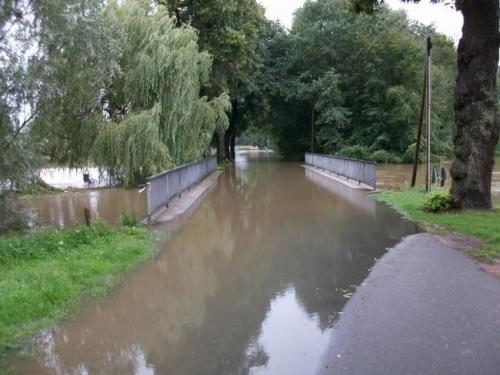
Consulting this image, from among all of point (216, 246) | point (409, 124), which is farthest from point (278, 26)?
point (216, 246)

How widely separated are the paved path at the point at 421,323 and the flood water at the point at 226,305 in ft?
0.85

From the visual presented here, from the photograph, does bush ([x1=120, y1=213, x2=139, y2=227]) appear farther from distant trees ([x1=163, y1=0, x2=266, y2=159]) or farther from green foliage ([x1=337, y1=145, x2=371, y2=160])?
green foliage ([x1=337, y1=145, x2=371, y2=160])

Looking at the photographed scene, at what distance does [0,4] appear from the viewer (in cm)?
955

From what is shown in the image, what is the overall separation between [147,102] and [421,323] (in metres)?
15.1

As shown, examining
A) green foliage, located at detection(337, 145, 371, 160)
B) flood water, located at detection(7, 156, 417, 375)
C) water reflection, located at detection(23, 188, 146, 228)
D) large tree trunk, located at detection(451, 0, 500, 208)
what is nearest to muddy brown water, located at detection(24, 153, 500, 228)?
water reflection, located at detection(23, 188, 146, 228)

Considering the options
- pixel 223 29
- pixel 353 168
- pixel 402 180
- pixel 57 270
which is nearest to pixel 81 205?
pixel 57 270

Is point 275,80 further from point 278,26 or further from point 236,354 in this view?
A: point 236,354

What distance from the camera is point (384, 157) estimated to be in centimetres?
3744

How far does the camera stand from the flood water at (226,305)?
4426 millimetres

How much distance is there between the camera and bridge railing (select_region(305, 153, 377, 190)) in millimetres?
18609

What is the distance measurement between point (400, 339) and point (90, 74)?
10.1m

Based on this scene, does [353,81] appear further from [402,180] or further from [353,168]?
[353,168]

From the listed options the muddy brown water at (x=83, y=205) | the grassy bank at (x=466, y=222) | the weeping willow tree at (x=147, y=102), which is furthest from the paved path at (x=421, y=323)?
the weeping willow tree at (x=147, y=102)

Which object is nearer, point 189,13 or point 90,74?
point 90,74
